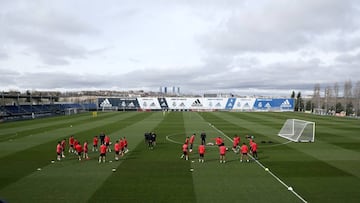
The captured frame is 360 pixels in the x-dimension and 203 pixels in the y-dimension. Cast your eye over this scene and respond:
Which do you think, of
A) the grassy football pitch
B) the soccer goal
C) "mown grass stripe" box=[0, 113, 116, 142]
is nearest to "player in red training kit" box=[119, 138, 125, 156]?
the grassy football pitch

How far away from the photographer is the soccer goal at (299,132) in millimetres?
30538

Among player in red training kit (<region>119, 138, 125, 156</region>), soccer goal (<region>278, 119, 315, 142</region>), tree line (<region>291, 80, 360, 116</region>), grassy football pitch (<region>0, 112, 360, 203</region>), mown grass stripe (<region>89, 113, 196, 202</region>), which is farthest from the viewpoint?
tree line (<region>291, 80, 360, 116</region>)

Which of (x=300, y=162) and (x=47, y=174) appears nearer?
(x=47, y=174)

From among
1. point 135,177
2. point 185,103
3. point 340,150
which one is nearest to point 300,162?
point 340,150

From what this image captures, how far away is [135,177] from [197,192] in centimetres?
406

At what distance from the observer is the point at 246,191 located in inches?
540

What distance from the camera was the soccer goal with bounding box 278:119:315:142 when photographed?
30538mm

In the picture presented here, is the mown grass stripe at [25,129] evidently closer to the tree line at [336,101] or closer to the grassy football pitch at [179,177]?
the grassy football pitch at [179,177]

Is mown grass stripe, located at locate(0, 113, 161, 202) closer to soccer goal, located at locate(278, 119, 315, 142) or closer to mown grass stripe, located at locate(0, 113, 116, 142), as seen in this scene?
mown grass stripe, located at locate(0, 113, 116, 142)

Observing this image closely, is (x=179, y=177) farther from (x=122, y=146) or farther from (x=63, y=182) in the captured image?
(x=122, y=146)

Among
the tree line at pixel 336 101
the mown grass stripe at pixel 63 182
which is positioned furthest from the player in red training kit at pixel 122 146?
the tree line at pixel 336 101

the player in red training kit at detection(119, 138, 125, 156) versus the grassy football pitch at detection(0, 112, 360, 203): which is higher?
the player in red training kit at detection(119, 138, 125, 156)

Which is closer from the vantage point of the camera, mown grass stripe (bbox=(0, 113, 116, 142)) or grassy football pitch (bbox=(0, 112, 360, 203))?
grassy football pitch (bbox=(0, 112, 360, 203))

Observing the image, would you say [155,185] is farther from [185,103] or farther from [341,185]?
[185,103]
